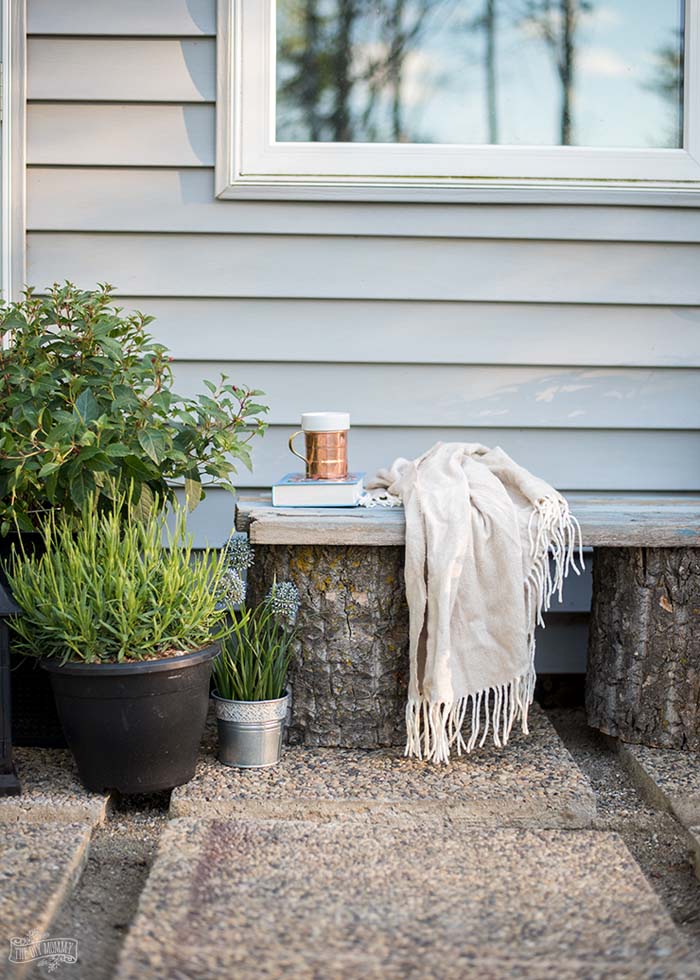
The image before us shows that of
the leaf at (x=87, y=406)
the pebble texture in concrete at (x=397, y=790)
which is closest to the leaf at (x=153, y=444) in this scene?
the leaf at (x=87, y=406)

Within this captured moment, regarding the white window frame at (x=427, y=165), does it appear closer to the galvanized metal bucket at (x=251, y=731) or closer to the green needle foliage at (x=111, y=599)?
the green needle foliage at (x=111, y=599)

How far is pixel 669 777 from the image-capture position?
7.31ft

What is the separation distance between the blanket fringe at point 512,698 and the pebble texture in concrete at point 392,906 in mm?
268

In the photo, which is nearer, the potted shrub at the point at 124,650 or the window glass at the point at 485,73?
the potted shrub at the point at 124,650

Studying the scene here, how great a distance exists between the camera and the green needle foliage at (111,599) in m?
2.03

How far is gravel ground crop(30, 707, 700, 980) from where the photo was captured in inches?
66.1

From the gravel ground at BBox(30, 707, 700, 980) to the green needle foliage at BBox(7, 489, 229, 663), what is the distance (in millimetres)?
361

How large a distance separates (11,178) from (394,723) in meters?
1.74

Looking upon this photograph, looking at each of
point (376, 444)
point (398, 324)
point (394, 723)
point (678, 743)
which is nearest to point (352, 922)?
point (394, 723)

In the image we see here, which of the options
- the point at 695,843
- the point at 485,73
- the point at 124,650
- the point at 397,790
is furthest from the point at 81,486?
the point at 485,73

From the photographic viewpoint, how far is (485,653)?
7.46 ft

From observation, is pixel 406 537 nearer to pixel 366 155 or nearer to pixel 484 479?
pixel 484 479

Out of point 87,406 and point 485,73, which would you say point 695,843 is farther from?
point 485,73

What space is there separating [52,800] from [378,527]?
869 millimetres
